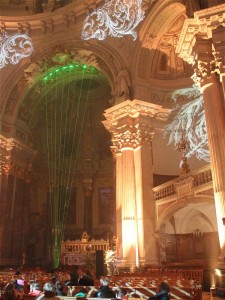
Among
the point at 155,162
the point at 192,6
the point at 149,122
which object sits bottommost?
the point at 155,162

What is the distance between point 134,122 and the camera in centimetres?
1492

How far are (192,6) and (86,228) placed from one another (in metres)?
15.5

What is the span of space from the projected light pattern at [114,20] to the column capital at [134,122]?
342 cm

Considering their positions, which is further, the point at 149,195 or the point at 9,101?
the point at 9,101

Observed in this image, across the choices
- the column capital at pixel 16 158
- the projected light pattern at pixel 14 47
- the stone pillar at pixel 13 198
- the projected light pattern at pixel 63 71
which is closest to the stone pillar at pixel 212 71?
the projected light pattern at pixel 63 71

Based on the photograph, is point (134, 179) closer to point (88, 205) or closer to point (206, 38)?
point (206, 38)

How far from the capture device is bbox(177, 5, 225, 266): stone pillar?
30.9 feet

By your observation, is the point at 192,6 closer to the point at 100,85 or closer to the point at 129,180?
the point at 129,180

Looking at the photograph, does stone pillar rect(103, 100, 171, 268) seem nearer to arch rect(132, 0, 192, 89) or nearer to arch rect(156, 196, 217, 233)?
arch rect(156, 196, 217, 233)

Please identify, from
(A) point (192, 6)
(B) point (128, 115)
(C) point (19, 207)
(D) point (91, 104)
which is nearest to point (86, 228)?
(C) point (19, 207)

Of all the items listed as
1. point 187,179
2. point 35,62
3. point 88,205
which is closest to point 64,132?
point 88,205

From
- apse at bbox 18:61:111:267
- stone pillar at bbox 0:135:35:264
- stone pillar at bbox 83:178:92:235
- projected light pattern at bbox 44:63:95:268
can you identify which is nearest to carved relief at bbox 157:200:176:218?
stone pillar at bbox 0:135:35:264

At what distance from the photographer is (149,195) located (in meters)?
13.9

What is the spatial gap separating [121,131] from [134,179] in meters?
2.23
